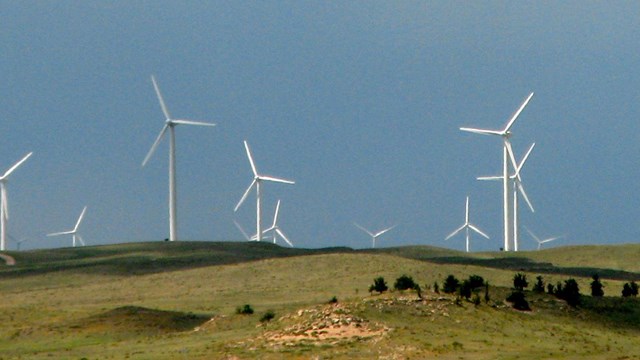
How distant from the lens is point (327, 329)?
84.6 m

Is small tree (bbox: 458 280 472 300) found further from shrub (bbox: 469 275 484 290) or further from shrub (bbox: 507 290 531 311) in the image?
shrub (bbox: 469 275 484 290)

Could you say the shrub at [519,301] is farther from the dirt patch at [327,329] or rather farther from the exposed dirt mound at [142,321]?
the exposed dirt mound at [142,321]

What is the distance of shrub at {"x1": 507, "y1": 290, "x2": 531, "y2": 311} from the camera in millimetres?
94125

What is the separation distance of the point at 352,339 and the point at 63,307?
133ft

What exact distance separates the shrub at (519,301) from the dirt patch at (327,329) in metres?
12.0

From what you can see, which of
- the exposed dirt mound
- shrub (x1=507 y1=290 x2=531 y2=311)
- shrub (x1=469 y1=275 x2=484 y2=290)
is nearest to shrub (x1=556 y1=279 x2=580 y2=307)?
shrub (x1=507 y1=290 x2=531 y2=311)

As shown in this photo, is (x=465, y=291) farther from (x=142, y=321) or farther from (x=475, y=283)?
(x=142, y=321)

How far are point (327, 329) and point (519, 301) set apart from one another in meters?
14.6

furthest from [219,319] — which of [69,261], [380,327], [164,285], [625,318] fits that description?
[69,261]

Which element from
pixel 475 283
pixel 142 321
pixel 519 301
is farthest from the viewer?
pixel 475 283

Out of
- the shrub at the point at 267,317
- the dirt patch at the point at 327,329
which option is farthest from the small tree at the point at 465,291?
the shrub at the point at 267,317

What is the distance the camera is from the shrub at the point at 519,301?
94.1 m

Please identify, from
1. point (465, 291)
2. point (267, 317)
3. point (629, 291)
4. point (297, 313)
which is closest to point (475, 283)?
point (465, 291)

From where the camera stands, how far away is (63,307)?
387 feet
